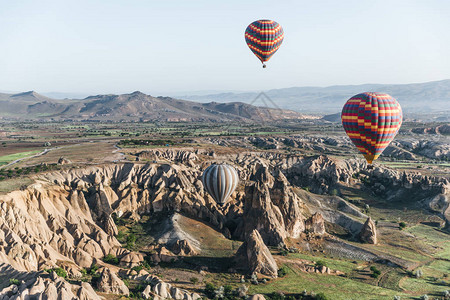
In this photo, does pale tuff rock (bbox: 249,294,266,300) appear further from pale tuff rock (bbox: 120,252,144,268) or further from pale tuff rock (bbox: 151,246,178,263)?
pale tuff rock (bbox: 120,252,144,268)

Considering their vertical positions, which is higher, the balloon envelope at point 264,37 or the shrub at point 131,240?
the balloon envelope at point 264,37

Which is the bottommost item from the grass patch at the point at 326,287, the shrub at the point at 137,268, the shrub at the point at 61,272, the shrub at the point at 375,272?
the shrub at the point at 375,272

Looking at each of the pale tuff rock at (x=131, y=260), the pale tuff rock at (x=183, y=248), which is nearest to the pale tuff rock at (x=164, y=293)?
the pale tuff rock at (x=131, y=260)

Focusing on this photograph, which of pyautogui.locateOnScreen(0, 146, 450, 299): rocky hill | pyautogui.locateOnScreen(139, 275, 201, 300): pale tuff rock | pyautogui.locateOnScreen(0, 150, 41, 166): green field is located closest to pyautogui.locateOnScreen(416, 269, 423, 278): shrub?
pyautogui.locateOnScreen(0, 146, 450, 299): rocky hill

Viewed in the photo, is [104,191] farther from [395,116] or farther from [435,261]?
[435,261]

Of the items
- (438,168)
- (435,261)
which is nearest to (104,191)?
(435,261)

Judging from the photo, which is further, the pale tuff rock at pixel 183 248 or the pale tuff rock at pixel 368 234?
the pale tuff rock at pixel 368 234

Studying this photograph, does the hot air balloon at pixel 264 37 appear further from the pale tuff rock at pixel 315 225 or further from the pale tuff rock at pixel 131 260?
the pale tuff rock at pixel 131 260
